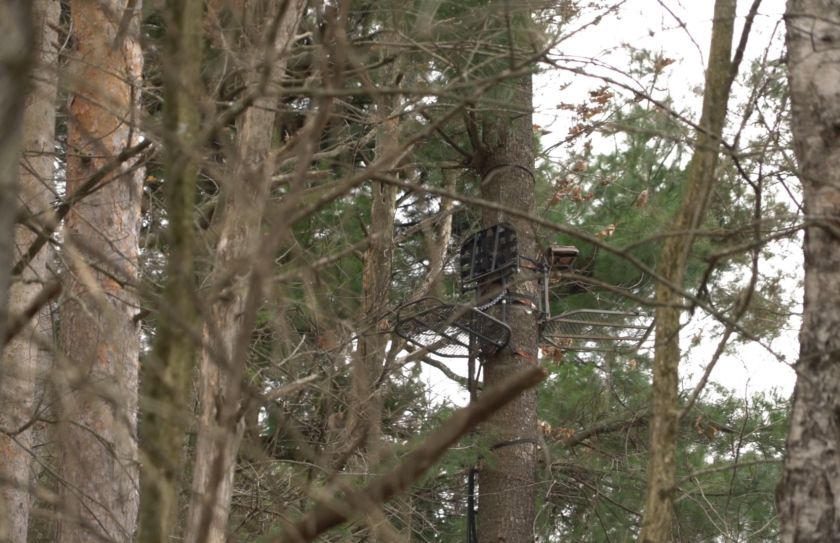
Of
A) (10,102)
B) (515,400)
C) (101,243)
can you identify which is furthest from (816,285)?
(515,400)

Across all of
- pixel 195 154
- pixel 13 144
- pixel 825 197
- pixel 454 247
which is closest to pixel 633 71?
pixel 825 197

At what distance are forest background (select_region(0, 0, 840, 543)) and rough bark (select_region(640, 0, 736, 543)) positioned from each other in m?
0.01

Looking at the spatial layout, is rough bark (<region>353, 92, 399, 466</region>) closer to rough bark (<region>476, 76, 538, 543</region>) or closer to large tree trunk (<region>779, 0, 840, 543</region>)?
rough bark (<region>476, 76, 538, 543</region>)

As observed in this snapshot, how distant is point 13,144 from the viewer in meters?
1.41

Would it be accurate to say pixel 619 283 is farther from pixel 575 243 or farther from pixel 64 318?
pixel 64 318

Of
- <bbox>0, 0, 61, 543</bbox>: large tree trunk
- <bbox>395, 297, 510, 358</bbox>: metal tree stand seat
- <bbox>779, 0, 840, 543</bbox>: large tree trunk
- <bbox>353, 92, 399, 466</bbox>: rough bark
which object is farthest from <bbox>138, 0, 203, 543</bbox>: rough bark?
<bbox>395, 297, 510, 358</bbox>: metal tree stand seat

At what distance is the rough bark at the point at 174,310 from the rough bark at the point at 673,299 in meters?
1.99

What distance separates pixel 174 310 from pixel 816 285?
2357 millimetres

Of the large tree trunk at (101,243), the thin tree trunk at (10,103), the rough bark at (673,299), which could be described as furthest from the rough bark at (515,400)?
the thin tree trunk at (10,103)

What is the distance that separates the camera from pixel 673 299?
4383 mm

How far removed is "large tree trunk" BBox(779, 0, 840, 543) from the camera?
3.41 meters

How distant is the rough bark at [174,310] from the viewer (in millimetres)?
1964

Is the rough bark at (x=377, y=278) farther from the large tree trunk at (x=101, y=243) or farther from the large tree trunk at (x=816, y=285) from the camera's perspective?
the large tree trunk at (x=816, y=285)

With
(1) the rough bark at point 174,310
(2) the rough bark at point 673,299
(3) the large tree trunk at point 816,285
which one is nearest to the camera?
(1) the rough bark at point 174,310
